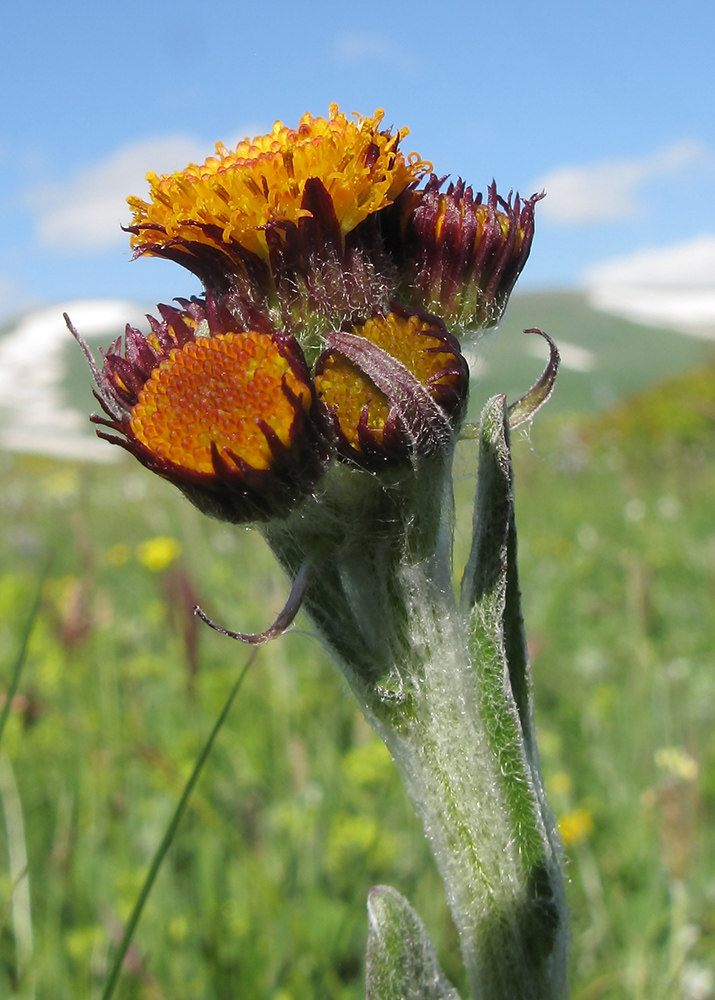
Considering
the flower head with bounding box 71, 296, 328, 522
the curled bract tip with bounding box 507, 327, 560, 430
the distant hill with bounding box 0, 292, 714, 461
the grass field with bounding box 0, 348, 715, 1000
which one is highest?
the distant hill with bounding box 0, 292, 714, 461

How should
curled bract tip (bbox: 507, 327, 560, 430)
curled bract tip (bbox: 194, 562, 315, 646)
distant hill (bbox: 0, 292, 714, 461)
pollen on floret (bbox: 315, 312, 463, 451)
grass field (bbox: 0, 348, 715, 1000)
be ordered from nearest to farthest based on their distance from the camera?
curled bract tip (bbox: 194, 562, 315, 646)
pollen on floret (bbox: 315, 312, 463, 451)
curled bract tip (bbox: 507, 327, 560, 430)
grass field (bbox: 0, 348, 715, 1000)
distant hill (bbox: 0, 292, 714, 461)

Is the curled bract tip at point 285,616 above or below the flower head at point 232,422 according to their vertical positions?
below

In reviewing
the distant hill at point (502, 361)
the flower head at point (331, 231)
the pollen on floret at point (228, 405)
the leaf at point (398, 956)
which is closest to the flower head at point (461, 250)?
the flower head at point (331, 231)

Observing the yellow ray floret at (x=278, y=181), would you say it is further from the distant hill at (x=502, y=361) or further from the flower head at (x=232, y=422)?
the distant hill at (x=502, y=361)

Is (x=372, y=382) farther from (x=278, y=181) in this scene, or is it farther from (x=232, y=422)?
(x=278, y=181)

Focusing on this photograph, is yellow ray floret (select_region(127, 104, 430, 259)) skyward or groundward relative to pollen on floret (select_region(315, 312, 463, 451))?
skyward

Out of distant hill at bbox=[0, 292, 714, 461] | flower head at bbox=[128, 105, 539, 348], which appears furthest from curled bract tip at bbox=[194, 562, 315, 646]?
distant hill at bbox=[0, 292, 714, 461]

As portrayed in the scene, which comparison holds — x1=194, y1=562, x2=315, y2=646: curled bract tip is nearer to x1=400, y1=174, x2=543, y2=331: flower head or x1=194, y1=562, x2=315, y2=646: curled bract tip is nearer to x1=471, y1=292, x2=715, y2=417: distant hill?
x1=400, y1=174, x2=543, y2=331: flower head
